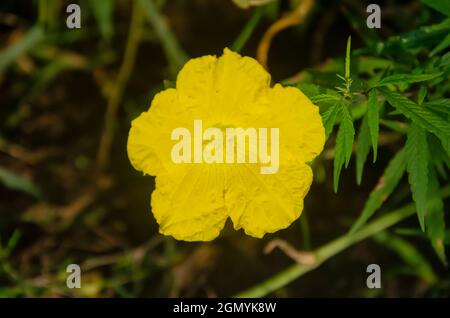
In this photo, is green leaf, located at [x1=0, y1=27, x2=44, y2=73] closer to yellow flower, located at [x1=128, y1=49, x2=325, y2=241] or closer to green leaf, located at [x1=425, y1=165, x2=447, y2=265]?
yellow flower, located at [x1=128, y1=49, x2=325, y2=241]

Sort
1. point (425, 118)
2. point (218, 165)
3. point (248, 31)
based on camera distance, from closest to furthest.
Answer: point (425, 118)
point (218, 165)
point (248, 31)

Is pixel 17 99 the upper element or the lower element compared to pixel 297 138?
upper

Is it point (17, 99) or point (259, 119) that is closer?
point (259, 119)

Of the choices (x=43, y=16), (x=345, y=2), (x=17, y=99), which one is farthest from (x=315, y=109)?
(x=17, y=99)

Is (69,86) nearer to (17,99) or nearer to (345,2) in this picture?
(17,99)

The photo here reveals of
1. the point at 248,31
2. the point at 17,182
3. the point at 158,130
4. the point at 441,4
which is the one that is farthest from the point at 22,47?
the point at 441,4

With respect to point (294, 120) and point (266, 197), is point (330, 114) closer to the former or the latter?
point (294, 120)

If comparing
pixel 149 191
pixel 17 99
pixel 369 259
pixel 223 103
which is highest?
pixel 17 99
